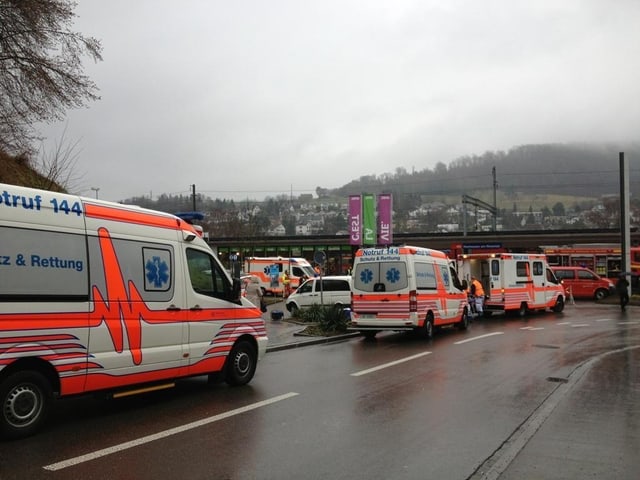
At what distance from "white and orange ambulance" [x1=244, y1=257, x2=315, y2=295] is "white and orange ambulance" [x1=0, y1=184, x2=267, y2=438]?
27929 mm

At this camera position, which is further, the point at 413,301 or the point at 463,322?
the point at 463,322

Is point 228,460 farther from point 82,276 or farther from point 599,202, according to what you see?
point 599,202

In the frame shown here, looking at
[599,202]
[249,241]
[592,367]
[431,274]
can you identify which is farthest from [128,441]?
[599,202]

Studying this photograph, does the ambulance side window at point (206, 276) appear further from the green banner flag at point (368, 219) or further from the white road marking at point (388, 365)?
the green banner flag at point (368, 219)

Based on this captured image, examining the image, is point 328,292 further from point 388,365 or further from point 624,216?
point 624,216

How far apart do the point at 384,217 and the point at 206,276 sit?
89.6 ft

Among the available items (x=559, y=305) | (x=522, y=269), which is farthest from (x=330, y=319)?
(x=559, y=305)

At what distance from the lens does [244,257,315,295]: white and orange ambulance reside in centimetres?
3709

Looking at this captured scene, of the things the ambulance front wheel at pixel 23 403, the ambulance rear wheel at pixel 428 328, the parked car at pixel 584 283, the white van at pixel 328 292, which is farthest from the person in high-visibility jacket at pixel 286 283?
the ambulance front wheel at pixel 23 403

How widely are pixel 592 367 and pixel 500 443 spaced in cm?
606

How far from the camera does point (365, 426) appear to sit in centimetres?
666

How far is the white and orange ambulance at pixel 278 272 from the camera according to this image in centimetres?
3709

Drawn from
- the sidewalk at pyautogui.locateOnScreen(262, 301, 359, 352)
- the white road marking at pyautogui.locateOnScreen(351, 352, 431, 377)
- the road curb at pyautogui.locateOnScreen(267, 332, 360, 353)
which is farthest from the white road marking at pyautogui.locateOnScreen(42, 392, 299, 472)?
the sidewalk at pyautogui.locateOnScreen(262, 301, 359, 352)

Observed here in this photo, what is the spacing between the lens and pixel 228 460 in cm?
541
